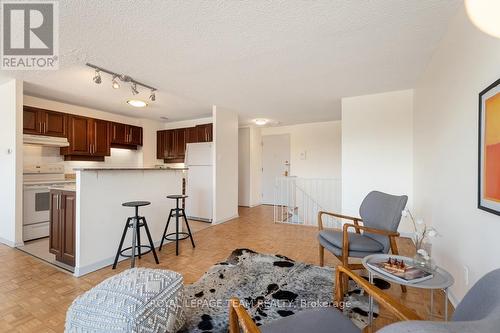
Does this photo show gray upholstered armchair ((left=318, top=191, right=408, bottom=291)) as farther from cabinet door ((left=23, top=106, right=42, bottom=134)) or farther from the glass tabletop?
cabinet door ((left=23, top=106, right=42, bottom=134))

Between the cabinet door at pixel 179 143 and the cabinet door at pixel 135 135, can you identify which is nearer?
the cabinet door at pixel 135 135

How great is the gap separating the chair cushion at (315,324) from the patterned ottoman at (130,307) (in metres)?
0.74

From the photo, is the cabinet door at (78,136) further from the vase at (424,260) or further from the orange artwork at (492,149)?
the orange artwork at (492,149)

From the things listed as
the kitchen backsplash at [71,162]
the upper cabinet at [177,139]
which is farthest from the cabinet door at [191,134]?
the kitchen backsplash at [71,162]

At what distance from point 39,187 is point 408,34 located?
5.25 meters

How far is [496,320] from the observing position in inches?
23.2

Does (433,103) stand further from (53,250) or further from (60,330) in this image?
(53,250)

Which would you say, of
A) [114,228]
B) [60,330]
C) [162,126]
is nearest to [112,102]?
[162,126]

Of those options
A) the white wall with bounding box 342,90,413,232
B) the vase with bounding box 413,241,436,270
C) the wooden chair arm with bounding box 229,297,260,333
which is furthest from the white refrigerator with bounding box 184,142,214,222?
the wooden chair arm with bounding box 229,297,260,333

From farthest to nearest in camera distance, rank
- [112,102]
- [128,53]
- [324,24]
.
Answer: [112,102] < [128,53] < [324,24]

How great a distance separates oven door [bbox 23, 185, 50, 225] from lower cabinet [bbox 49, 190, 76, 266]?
1.11m

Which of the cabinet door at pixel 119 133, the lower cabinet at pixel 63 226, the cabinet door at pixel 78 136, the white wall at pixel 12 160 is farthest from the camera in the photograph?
the cabinet door at pixel 119 133

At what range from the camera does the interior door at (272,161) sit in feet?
22.7

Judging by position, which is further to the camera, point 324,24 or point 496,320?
point 324,24
